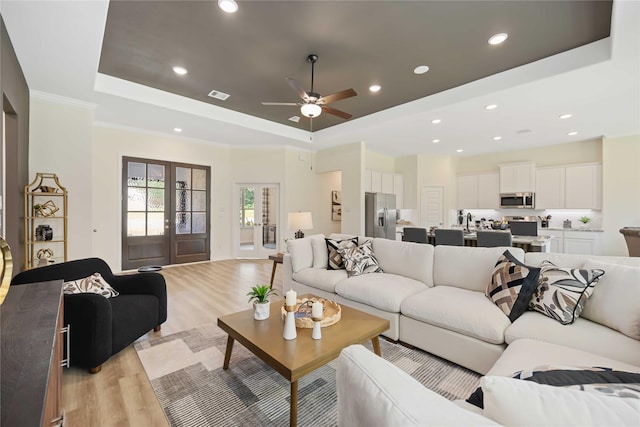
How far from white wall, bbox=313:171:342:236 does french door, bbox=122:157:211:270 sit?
109 inches

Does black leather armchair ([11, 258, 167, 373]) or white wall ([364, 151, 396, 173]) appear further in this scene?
white wall ([364, 151, 396, 173])

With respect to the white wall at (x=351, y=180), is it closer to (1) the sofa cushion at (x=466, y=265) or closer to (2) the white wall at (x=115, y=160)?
(2) the white wall at (x=115, y=160)

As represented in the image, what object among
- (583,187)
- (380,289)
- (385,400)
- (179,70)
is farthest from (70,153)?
(583,187)

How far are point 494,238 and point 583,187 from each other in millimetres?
3854

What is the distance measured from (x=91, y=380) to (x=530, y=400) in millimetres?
2640

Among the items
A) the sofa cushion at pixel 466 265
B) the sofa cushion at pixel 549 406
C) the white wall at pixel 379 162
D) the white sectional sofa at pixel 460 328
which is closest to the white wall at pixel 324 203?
the white wall at pixel 379 162

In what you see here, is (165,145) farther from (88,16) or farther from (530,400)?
(530,400)

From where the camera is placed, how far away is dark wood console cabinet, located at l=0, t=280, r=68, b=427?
0.62 metres

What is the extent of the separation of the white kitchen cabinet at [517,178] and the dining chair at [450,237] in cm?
359

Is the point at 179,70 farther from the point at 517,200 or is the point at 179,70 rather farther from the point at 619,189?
the point at 619,189

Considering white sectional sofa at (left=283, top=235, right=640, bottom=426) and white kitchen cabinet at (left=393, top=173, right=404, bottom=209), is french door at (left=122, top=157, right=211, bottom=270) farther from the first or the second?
white kitchen cabinet at (left=393, top=173, right=404, bottom=209)

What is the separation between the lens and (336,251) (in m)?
3.50

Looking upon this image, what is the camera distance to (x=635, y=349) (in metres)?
1.53

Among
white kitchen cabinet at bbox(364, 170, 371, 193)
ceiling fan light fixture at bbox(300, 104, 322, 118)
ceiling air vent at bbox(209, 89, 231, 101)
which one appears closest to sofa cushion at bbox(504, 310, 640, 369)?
ceiling fan light fixture at bbox(300, 104, 322, 118)
